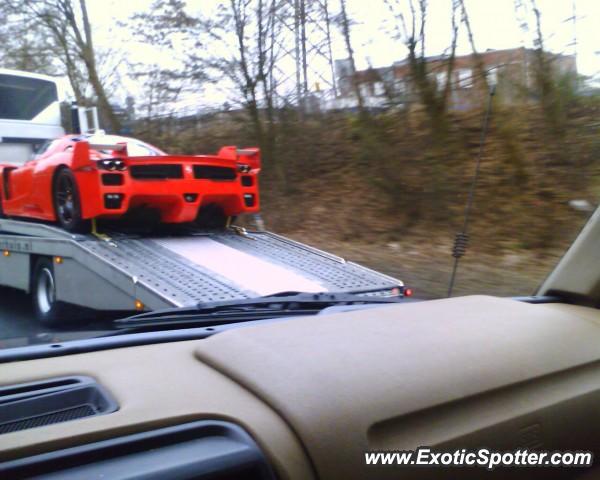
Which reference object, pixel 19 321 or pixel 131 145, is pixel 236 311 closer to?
pixel 19 321

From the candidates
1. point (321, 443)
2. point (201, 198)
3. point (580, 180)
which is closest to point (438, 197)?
point (580, 180)

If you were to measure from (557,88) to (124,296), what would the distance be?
6972mm

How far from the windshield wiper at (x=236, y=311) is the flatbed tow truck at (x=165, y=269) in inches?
56.1

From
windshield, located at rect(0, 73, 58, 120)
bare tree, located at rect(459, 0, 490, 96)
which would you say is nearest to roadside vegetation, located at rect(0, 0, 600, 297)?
bare tree, located at rect(459, 0, 490, 96)

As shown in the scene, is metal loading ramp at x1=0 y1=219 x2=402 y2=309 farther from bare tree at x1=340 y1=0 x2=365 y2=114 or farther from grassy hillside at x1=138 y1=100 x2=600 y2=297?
bare tree at x1=340 y1=0 x2=365 y2=114

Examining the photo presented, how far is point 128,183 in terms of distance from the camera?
6.60 metres

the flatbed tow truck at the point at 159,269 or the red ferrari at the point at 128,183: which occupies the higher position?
the red ferrari at the point at 128,183

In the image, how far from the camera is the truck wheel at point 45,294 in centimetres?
665

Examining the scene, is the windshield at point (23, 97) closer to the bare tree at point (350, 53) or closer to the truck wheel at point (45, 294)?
the truck wheel at point (45, 294)

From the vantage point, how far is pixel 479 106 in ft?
36.1

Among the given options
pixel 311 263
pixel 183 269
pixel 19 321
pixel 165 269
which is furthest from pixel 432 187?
pixel 19 321

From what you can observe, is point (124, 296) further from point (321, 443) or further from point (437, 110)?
point (437, 110)

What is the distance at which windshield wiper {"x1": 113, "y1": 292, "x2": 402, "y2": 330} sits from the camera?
330cm

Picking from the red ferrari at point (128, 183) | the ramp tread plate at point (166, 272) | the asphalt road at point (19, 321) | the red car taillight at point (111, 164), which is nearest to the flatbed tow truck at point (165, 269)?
the ramp tread plate at point (166, 272)
